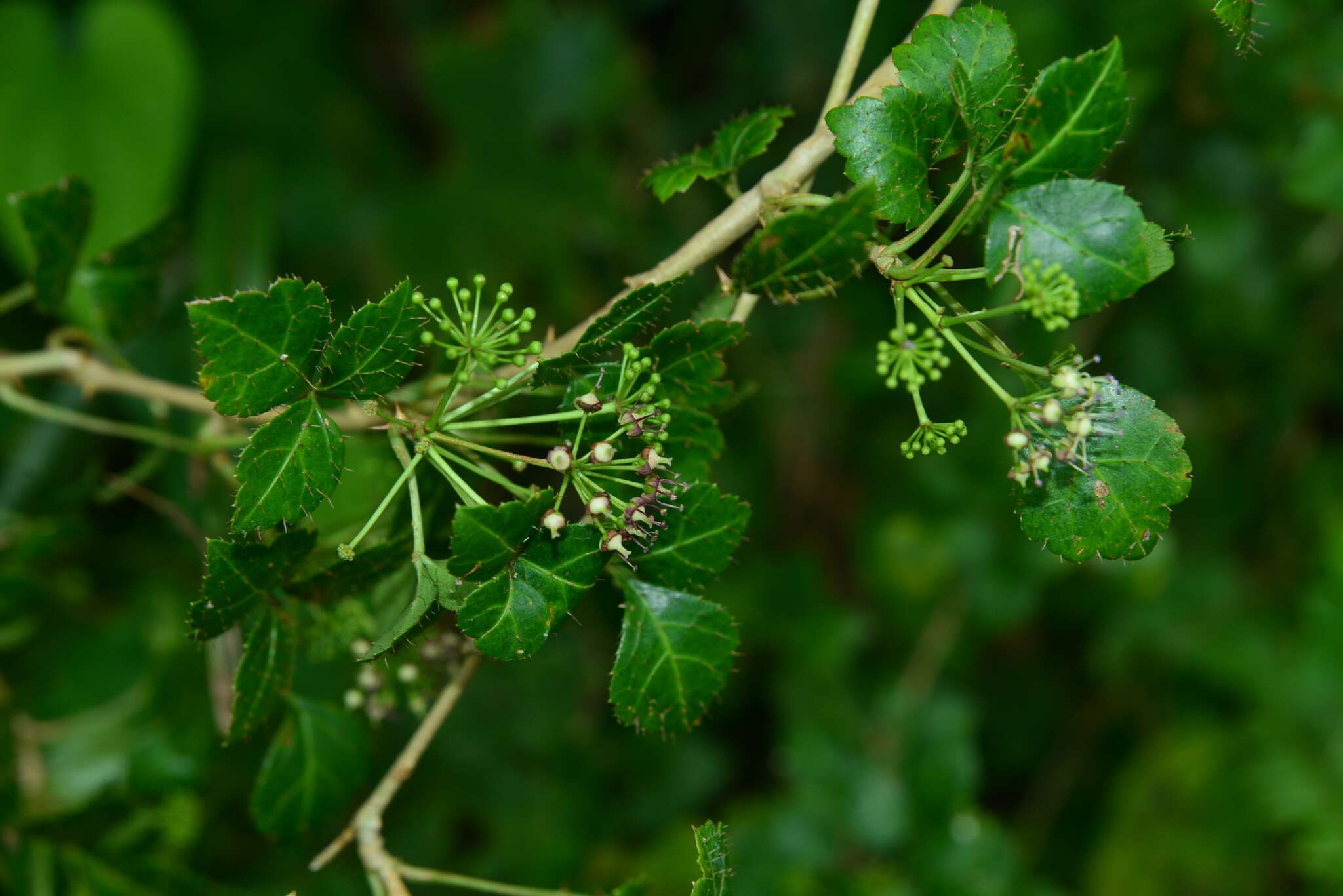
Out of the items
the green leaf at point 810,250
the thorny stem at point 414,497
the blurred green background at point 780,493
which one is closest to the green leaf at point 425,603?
the thorny stem at point 414,497

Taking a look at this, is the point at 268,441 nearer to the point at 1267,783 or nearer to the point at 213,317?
the point at 213,317

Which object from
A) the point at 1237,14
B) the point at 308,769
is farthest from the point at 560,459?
the point at 1237,14

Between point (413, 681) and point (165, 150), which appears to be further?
point (165, 150)

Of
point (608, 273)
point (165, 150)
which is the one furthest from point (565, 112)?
point (165, 150)

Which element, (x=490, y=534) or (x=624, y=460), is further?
(x=624, y=460)

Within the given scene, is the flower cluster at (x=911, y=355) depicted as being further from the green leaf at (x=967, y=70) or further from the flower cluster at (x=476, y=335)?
the flower cluster at (x=476, y=335)

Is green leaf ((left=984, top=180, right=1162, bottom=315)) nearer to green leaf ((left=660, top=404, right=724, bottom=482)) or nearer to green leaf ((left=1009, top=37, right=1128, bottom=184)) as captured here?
green leaf ((left=1009, top=37, right=1128, bottom=184))

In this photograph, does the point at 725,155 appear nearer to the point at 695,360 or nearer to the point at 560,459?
the point at 695,360
